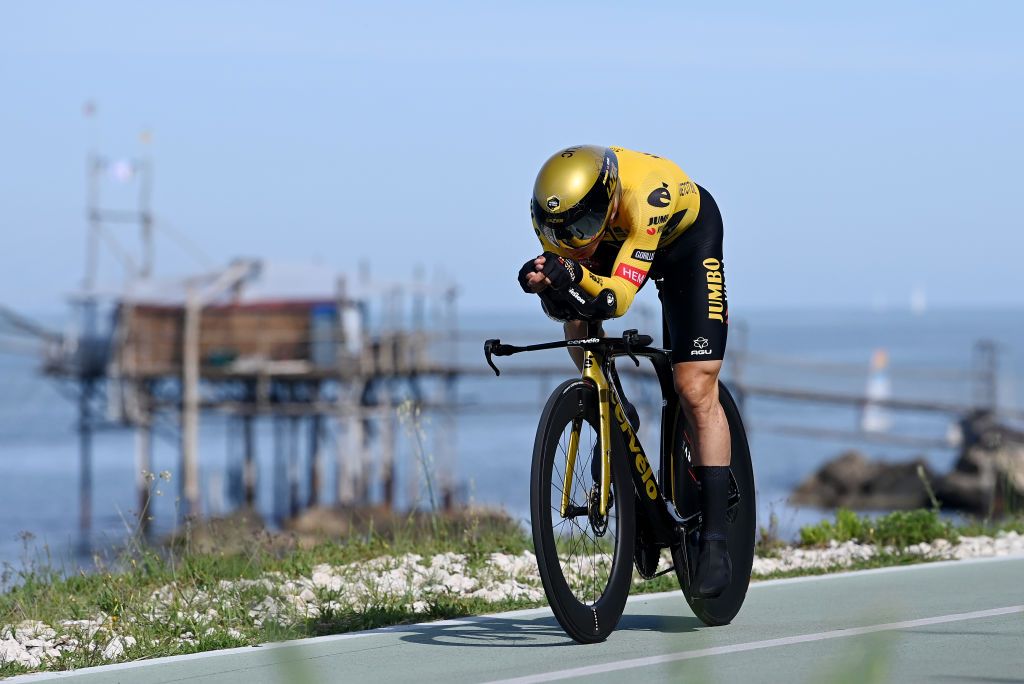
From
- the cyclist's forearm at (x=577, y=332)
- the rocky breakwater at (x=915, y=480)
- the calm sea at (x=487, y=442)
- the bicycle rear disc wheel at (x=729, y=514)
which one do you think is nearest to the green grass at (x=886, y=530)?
the bicycle rear disc wheel at (x=729, y=514)

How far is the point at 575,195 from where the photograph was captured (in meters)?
5.19

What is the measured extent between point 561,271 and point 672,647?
143 cm

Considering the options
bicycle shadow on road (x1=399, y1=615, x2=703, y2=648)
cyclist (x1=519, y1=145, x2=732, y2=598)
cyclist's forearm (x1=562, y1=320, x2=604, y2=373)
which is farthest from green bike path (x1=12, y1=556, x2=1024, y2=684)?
cyclist's forearm (x1=562, y1=320, x2=604, y2=373)

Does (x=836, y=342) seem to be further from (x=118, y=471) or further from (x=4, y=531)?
(x=4, y=531)

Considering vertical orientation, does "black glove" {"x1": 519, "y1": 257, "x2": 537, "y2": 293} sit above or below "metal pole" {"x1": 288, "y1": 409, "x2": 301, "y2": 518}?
above

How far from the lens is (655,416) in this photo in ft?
148

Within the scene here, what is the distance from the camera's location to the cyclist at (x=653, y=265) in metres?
5.18

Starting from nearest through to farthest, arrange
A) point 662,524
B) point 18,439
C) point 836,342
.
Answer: point 662,524
point 18,439
point 836,342

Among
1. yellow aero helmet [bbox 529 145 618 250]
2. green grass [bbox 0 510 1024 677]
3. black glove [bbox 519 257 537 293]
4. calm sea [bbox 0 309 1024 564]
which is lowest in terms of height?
calm sea [bbox 0 309 1024 564]

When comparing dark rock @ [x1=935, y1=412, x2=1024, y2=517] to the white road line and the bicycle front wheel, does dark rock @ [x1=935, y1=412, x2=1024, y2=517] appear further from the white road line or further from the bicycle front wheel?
the bicycle front wheel

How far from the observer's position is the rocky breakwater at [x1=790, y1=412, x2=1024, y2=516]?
3466 cm

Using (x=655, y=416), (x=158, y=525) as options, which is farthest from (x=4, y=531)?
(x=655, y=416)

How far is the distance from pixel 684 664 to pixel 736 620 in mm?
3292

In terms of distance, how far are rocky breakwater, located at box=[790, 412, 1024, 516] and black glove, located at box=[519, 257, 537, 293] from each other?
27.5 meters
